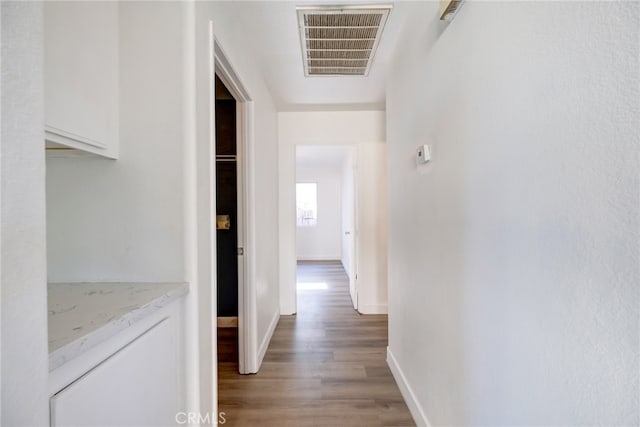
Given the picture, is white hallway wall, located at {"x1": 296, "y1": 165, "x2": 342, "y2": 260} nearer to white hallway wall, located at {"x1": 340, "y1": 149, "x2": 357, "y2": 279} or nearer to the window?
the window

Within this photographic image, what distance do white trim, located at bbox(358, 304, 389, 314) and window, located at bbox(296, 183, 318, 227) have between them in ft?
14.3

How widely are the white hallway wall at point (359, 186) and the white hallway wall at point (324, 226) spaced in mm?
4081

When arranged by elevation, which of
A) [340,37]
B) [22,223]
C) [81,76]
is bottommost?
[22,223]

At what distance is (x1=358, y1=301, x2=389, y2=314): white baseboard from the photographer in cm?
341

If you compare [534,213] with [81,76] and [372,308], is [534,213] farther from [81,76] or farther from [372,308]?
[372,308]

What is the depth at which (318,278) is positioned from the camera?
5.41 m

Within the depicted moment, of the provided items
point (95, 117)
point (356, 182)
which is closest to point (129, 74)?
point (95, 117)

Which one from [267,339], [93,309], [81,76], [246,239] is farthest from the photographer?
[267,339]

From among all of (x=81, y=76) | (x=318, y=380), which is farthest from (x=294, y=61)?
(x=318, y=380)

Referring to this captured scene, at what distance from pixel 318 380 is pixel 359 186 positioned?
2107 mm

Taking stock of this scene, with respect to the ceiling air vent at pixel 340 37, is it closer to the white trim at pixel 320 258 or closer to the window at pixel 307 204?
the window at pixel 307 204

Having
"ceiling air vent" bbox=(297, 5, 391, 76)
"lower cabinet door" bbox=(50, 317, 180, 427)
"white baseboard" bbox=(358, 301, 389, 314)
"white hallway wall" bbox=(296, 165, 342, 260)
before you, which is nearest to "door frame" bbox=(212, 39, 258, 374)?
"ceiling air vent" bbox=(297, 5, 391, 76)

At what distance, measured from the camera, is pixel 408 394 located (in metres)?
1.79

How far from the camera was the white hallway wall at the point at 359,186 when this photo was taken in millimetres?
3404
